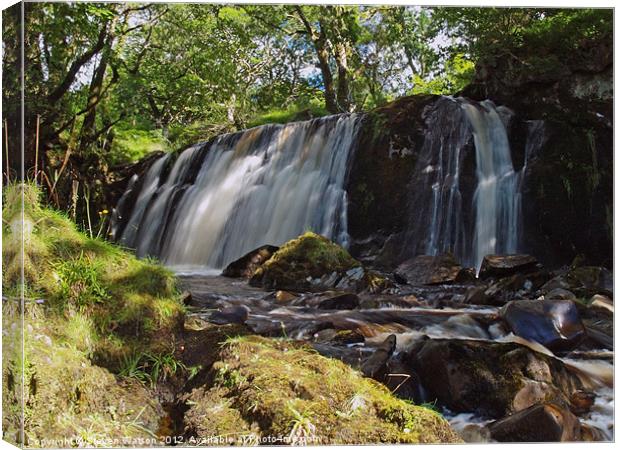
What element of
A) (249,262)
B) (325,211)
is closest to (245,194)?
(325,211)

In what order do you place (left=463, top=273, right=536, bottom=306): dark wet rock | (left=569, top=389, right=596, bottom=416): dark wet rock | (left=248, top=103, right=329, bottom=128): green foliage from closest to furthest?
(left=569, top=389, right=596, bottom=416): dark wet rock → (left=463, top=273, right=536, bottom=306): dark wet rock → (left=248, top=103, right=329, bottom=128): green foliage

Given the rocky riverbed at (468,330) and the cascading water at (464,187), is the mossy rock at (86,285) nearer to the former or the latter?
the rocky riverbed at (468,330)

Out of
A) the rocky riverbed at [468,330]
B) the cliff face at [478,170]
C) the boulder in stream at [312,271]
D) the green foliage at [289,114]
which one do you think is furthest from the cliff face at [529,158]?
the green foliage at [289,114]

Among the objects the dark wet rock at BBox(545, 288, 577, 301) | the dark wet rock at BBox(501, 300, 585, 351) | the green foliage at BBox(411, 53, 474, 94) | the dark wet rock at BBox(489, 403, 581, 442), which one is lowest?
the dark wet rock at BBox(489, 403, 581, 442)

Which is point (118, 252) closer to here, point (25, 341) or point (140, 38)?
point (25, 341)

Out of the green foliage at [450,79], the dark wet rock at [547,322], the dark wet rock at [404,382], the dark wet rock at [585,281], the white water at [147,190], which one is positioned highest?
the green foliage at [450,79]

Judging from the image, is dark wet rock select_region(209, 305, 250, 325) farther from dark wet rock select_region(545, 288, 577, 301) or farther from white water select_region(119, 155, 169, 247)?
dark wet rock select_region(545, 288, 577, 301)

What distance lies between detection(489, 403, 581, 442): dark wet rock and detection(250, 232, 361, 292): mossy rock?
4.90ft

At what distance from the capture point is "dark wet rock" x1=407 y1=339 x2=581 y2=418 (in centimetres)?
291

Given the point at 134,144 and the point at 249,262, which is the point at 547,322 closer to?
the point at 249,262

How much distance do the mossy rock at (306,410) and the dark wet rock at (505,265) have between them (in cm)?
147

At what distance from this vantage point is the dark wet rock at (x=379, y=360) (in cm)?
299

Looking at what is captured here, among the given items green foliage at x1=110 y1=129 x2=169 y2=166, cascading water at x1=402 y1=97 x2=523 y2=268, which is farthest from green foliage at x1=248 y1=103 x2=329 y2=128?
cascading water at x1=402 y1=97 x2=523 y2=268

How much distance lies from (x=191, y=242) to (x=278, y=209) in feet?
2.11
